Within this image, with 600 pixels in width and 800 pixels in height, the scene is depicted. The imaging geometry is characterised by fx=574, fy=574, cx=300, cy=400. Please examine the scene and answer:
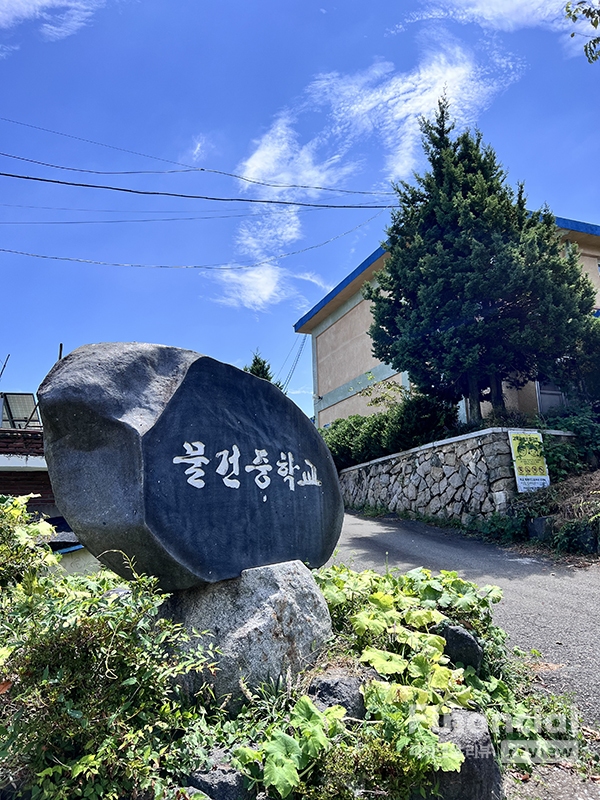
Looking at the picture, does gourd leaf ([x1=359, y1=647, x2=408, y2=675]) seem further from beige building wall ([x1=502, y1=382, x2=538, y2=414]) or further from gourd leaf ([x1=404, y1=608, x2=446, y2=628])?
beige building wall ([x1=502, y1=382, x2=538, y2=414])

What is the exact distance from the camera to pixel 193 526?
10.0ft

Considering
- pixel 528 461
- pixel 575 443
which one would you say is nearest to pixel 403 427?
pixel 528 461

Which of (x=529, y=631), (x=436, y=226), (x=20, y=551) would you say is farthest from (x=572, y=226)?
(x=20, y=551)

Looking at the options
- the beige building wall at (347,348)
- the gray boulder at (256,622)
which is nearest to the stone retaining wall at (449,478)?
the beige building wall at (347,348)

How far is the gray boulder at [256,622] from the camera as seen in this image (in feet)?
9.20

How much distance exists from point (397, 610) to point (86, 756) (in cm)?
206

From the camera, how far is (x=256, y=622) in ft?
9.63

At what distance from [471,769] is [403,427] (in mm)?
10141

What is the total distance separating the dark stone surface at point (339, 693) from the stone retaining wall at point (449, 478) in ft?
24.3

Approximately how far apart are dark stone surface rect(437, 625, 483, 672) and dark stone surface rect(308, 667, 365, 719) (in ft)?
2.83

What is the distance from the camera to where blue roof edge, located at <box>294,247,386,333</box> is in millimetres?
15974

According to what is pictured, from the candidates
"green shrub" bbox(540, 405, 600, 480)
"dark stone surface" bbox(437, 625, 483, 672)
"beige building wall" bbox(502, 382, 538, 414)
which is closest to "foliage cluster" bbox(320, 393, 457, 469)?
"beige building wall" bbox(502, 382, 538, 414)

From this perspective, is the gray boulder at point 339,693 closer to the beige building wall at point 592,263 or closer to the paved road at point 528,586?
the paved road at point 528,586

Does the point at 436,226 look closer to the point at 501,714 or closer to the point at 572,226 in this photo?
the point at 572,226
